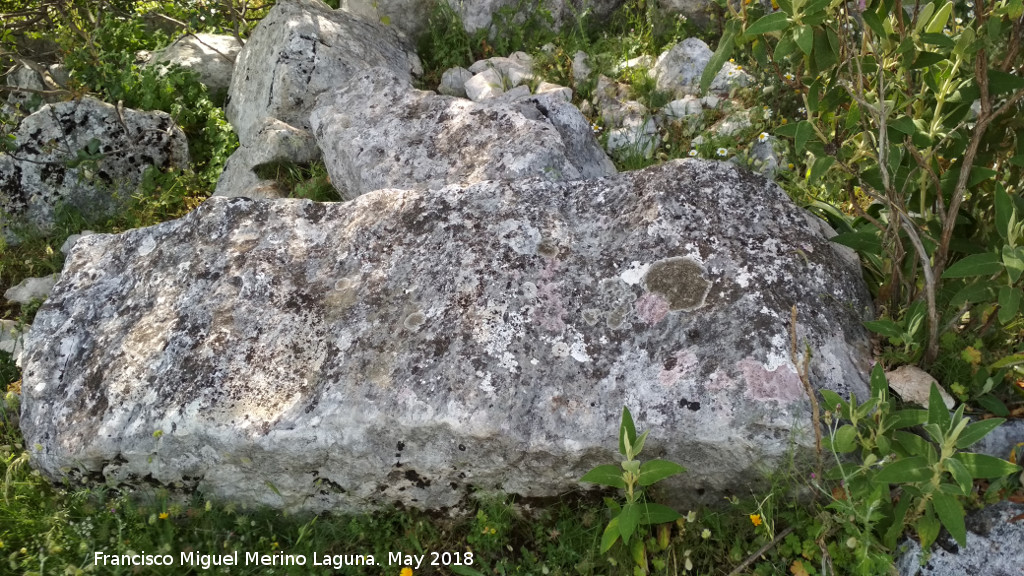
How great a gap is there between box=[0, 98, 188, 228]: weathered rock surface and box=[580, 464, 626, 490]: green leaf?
14.4 ft

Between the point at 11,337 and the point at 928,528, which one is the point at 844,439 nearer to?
the point at 928,528

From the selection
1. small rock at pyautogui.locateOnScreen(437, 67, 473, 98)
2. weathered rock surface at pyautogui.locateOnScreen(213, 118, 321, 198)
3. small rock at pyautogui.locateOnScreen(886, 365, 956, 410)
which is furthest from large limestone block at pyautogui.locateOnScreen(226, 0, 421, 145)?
small rock at pyautogui.locateOnScreen(886, 365, 956, 410)

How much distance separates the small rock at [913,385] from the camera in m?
2.61

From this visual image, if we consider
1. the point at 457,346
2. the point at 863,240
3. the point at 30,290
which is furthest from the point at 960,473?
the point at 30,290

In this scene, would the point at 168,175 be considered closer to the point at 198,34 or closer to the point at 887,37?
the point at 198,34

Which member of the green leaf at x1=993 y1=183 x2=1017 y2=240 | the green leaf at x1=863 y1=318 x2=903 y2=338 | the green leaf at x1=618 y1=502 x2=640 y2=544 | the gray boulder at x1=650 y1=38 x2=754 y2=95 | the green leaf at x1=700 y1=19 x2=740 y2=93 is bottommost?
the green leaf at x1=618 y1=502 x2=640 y2=544

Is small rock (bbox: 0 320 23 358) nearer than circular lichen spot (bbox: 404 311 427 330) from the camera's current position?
No

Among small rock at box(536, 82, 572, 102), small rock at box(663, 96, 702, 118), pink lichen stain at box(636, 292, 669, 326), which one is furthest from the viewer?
small rock at box(536, 82, 572, 102)

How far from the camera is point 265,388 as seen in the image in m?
2.86

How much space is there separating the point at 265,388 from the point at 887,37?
8.67 feet

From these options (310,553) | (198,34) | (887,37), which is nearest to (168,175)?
(198,34)

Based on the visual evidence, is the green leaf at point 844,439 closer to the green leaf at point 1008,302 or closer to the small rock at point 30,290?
the green leaf at point 1008,302

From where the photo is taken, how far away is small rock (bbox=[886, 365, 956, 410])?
2.61m

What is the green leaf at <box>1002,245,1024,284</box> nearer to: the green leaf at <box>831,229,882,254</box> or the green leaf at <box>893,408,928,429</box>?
the green leaf at <box>893,408,928,429</box>
